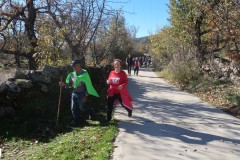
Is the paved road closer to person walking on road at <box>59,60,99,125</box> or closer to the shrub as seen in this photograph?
person walking on road at <box>59,60,99,125</box>

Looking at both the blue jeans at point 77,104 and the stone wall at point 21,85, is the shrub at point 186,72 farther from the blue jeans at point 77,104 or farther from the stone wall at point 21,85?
the blue jeans at point 77,104

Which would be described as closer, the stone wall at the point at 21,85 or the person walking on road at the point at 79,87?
the person walking on road at the point at 79,87

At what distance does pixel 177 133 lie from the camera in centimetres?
734

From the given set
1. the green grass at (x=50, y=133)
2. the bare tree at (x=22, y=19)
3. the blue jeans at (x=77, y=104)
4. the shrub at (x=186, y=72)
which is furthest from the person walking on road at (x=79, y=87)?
the shrub at (x=186, y=72)

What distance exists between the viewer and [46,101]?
30.2 feet

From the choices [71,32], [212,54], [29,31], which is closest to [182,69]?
[212,54]

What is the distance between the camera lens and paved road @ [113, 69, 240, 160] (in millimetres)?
5938

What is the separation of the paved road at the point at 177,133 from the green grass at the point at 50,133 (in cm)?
41

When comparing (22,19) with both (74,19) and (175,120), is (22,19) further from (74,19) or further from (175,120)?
(175,120)

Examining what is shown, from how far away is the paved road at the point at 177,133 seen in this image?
5938 millimetres

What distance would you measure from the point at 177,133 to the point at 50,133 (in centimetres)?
304

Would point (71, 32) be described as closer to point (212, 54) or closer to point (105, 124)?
point (105, 124)

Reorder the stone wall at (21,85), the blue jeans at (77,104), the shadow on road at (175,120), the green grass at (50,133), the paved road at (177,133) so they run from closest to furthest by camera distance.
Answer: the paved road at (177,133) < the green grass at (50,133) < the shadow on road at (175,120) < the blue jeans at (77,104) < the stone wall at (21,85)

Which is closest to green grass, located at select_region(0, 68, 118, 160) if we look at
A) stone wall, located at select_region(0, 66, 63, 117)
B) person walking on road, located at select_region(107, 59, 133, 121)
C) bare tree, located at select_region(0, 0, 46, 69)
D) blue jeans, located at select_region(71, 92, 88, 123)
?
stone wall, located at select_region(0, 66, 63, 117)
